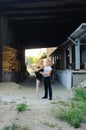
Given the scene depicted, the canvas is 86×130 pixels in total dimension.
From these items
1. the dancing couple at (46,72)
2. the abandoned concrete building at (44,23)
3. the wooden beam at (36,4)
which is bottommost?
the dancing couple at (46,72)

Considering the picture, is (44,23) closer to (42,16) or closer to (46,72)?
(42,16)

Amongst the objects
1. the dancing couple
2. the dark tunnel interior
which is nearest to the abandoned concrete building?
the dark tunnel interior

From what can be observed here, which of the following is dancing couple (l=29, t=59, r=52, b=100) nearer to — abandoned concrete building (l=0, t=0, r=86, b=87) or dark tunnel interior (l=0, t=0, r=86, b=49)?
abandoned concrete building (l=0, t=0, r=86, b=87)

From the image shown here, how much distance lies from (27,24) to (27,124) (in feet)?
84.0

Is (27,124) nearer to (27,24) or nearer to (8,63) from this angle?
(8,63)

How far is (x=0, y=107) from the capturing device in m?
13.2

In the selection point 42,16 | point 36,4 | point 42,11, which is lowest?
point 42,16

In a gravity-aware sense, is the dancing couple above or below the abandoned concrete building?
below

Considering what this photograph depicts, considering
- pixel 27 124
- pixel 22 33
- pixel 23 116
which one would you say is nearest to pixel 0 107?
pixel 23 116

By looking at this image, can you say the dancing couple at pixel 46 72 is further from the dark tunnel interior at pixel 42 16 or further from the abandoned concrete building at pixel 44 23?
the dark tunnel interior at pixel 42 16

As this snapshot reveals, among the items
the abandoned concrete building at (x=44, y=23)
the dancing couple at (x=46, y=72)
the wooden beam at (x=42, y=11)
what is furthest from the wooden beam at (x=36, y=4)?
the dancing couple at (x=46, y=72)

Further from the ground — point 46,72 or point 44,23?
point 44,23

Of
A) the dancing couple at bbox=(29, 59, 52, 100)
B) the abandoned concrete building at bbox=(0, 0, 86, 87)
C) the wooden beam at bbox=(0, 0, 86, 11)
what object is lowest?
the dancing couple at bbox=(29, 59, 52, 100)

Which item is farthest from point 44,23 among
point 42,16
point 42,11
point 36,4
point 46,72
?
point 46,72
